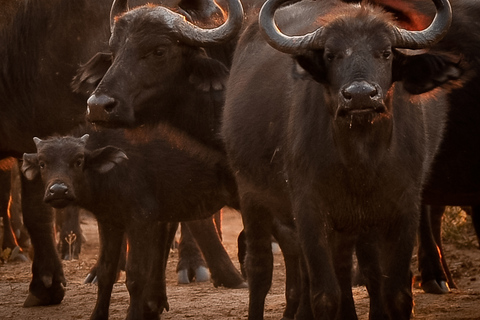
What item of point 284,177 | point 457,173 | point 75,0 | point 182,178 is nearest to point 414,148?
point 284,177

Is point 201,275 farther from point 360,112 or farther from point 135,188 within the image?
point 360,112

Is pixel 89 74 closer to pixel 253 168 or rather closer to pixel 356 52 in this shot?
pixel 253 168

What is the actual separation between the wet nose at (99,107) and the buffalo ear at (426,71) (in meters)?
2.02

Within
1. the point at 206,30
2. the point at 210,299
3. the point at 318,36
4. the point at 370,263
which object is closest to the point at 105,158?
the point at 206,30

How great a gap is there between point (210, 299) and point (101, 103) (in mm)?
2781

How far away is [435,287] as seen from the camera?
386 inches

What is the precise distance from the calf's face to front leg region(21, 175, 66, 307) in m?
1.58

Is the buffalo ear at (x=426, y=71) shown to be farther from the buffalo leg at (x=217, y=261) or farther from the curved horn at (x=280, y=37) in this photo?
the buffalo leg at (x=217, y=261)

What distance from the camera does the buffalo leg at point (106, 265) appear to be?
858 centimetres

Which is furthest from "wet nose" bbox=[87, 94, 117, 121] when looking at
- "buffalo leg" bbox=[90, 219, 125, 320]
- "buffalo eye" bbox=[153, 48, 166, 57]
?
"buffalo leg" bbox=[90, 219, 125, 320]

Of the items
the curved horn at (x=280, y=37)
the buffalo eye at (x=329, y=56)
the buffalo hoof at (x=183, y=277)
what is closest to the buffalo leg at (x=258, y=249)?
the curved horn at (x=280, y=37)

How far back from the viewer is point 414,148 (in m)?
6.80

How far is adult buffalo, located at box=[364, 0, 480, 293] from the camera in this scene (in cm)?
811

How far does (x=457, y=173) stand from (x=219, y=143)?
1.73m
